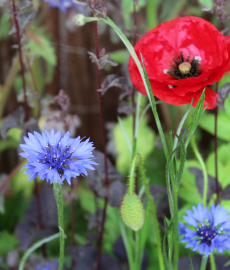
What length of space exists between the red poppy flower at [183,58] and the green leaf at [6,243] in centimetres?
46

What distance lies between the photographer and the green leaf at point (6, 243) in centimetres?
63

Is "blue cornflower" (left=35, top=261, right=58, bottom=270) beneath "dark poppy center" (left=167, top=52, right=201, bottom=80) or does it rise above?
beneath

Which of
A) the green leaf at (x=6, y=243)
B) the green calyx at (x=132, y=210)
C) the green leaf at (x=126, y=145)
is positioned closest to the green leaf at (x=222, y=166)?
the green leaf at (x=126, y=145)

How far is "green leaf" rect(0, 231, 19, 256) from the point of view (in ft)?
2.08

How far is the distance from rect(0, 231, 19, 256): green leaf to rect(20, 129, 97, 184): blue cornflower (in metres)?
0.40

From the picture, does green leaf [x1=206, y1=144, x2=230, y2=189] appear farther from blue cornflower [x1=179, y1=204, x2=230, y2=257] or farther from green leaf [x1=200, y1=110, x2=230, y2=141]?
blue cornflower [x1=179, y1=204, x2=230, y2=257]

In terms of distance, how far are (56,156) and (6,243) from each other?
16.5 inches

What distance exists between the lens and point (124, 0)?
0.52 metres

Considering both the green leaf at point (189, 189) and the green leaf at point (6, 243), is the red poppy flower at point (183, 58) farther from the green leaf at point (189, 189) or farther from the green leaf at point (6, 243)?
the green leaf at point (6, 243)

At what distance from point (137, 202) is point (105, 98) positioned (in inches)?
28.5

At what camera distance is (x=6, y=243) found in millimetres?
641

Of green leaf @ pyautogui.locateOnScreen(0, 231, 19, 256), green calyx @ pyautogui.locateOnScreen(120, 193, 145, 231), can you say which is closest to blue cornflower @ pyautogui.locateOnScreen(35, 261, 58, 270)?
green leaf @ pyautogui.locateOnScreen(0, 231, 19, 256)

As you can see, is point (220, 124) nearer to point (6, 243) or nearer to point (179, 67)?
point (179, 67)

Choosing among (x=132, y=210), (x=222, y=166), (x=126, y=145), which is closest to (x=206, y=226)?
(x=132, y=210)
